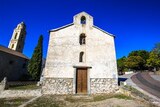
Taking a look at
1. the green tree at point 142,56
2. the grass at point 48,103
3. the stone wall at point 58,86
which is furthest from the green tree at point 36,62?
the green tree at point 142,56

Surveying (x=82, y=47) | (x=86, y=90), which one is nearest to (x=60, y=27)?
(x=82, y=47)

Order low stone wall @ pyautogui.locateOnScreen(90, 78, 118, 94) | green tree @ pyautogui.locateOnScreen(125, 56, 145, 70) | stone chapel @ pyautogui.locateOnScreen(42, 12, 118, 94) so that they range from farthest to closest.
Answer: green tree @ pyautogui.locateOnScreen(125, 56, 145, 70) → low stone wall @ pyautogui.locateOnScreen(90, 78, 118, 94) → stone chapel @ pyautogui.locateOnScreen(42, 12, 118, 94)

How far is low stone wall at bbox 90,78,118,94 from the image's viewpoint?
546 inches

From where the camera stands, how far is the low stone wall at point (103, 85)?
45.5 ft

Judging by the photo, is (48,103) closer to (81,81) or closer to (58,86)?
(58,86)

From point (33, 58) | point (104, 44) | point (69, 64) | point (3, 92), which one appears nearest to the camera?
point (3, 92)

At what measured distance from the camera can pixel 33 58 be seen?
26.7 meters

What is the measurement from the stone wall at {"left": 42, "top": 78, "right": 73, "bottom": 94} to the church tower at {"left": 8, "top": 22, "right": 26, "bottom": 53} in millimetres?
35712

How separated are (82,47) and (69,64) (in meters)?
2.62

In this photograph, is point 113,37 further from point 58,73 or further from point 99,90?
point 58,73

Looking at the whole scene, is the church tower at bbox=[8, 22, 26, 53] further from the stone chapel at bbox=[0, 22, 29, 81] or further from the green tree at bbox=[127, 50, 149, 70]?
the green tree at bbox=[127, 50, 149, 70]

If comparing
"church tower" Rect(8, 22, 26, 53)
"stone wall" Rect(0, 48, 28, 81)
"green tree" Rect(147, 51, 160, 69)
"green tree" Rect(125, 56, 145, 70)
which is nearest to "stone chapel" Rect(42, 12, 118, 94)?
"stone wall" Rect(0, 48, 28, 81)

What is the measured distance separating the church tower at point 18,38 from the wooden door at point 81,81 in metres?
37.0

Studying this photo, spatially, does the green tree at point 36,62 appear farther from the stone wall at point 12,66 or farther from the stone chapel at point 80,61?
the stone chapel at point 80,61
